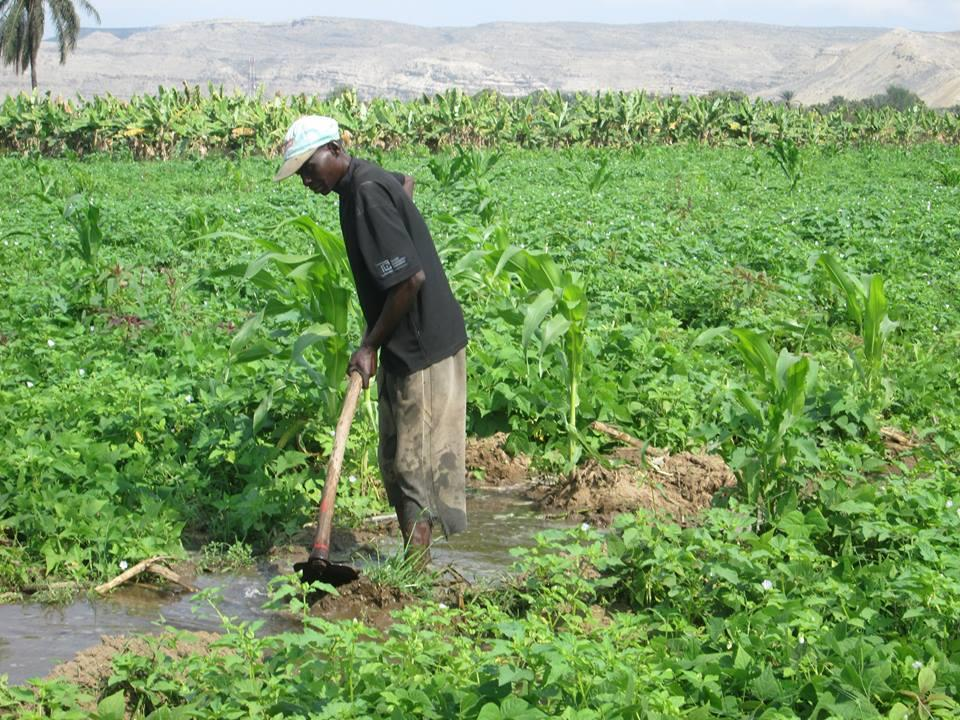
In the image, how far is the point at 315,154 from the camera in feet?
14.2

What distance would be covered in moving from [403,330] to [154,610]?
136cm

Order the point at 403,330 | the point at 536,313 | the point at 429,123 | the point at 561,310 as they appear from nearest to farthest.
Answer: the point at 403,330 < the point at 536,313 < the point at 561,310 < the point at 429,123

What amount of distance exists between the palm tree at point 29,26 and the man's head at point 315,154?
2311 inches

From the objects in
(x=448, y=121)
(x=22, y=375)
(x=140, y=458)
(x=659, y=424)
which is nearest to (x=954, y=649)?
(x=659, y=424)

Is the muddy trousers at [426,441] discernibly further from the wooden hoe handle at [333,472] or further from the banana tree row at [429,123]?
the banana tree row at [429,123]

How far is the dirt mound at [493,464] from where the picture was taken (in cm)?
586

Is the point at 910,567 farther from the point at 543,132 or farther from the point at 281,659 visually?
the point at 543,132

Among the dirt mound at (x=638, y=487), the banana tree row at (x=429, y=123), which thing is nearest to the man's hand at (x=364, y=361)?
the dirt mound at (x=638, y=487)

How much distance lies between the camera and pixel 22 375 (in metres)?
6.07

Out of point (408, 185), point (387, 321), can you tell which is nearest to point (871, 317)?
point (408, 185)

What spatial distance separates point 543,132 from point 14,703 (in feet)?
95.3

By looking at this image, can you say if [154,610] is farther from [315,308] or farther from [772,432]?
[772,432]

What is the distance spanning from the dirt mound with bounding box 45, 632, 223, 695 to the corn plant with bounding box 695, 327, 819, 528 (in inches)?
85.7

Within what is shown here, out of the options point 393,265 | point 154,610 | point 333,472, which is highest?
point 393,265
